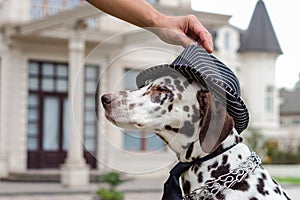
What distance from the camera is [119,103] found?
1.33 m

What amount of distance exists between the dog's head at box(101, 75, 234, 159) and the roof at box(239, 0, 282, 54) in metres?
22.3

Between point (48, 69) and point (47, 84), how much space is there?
1.19ft

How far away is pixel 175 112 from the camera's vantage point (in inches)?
53.9

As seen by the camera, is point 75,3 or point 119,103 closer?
point 119,103

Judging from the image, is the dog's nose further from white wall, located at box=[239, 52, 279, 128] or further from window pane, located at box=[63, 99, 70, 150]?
white wall, located at box=[239, 52, 279, 128]

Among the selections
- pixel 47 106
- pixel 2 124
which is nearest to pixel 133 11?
pixel 2 124

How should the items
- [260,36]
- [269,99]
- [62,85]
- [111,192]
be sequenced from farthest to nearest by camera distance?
[260,36] < [269,99] < [62,85] < [111,192]

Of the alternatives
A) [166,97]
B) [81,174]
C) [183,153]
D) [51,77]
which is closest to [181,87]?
[166,97]

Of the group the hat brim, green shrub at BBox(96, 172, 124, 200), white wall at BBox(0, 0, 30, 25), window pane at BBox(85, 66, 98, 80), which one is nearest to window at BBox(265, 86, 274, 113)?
window pane at BBox(85, 66, 98, 80)

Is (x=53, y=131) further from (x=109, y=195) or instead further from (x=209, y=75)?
→ (x=209, y=75)

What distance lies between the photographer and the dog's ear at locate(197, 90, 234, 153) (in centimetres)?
134

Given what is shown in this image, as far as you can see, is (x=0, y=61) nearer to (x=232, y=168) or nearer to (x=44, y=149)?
(x=44, y=149)

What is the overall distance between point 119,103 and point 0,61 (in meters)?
14.5

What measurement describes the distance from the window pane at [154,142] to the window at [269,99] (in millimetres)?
22075
